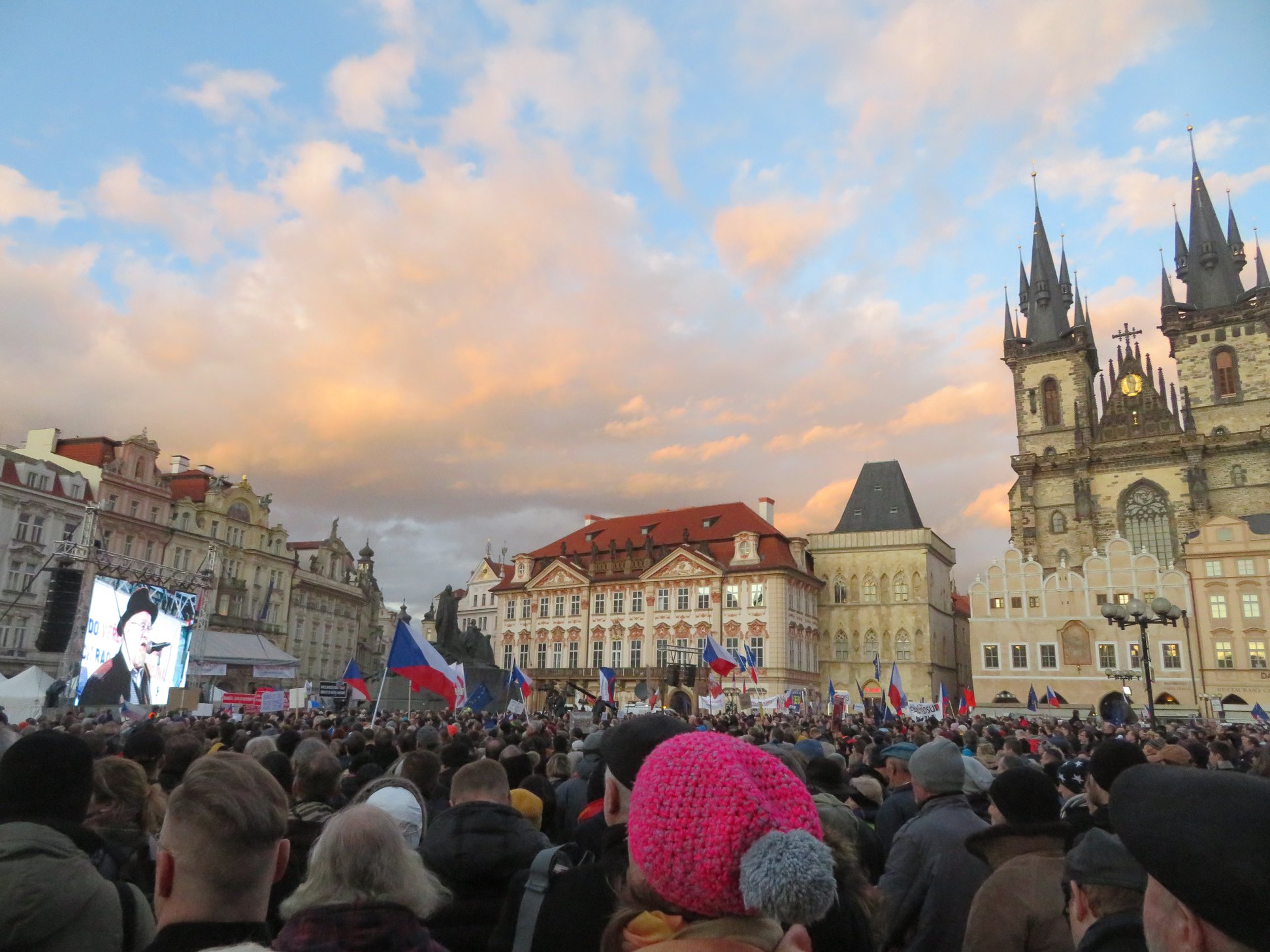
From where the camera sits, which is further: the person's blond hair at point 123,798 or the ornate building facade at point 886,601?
the ornate building facade at point 886,601

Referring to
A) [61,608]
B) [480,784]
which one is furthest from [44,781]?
[61,608]

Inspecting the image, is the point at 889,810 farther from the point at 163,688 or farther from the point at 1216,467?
the point at 1216,467

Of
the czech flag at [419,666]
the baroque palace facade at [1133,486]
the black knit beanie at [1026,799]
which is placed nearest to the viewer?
the black knit beanie at [1026,799]

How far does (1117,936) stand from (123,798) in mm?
4473

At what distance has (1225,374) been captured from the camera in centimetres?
6475

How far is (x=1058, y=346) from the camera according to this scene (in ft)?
234

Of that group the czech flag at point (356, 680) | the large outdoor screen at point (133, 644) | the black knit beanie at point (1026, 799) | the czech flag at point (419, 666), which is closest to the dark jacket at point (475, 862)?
the black knit beanie at point (1026, 799)

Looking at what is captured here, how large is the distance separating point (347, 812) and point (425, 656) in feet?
45.6

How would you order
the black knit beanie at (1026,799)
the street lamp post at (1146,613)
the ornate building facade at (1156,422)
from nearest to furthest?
the black knit beanie at (1026,799) < the street lamp post at (1146,613) < the ornate building facade at (1156,422)

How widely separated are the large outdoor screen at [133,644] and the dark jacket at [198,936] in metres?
29.4

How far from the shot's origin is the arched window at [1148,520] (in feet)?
203

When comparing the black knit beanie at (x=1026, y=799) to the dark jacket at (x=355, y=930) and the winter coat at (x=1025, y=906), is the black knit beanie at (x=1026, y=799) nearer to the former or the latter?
the winter coat at (x=1025, y=906)

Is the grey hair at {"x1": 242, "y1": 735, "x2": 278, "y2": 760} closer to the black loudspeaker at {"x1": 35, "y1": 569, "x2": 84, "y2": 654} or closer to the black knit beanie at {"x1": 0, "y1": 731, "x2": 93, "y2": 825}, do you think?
the black knit beanie at {"x1": 0, "y1": 731, "x2": 93, "y2": 825}

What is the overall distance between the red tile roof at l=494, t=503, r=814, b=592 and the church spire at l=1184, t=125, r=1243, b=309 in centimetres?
3695
